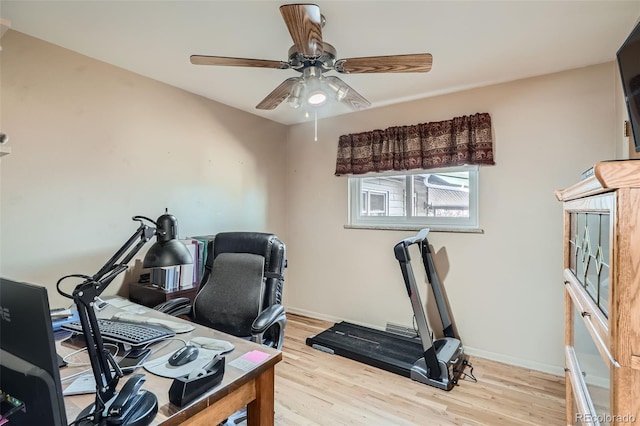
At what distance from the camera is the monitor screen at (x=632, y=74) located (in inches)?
47.0

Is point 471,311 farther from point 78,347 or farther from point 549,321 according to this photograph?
point 78,347

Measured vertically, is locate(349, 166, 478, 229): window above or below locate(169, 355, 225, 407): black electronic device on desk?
above

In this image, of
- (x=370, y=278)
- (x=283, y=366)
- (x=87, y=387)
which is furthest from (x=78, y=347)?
(x=370, y=278)

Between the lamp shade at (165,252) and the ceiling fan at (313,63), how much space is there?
974 millimetres

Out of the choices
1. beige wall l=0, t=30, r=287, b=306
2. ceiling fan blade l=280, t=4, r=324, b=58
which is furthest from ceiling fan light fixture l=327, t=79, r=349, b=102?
beige wall l=0, t=30, r=287, b=306

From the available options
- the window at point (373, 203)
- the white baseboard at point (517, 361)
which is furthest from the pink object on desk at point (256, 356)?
the window at point (373, 203)

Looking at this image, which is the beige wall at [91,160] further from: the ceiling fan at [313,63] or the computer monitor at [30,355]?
the computer monitor at [30,355]

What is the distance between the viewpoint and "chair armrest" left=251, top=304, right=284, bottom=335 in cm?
170

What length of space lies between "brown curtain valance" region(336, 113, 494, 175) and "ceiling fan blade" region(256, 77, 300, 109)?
53.8 inches

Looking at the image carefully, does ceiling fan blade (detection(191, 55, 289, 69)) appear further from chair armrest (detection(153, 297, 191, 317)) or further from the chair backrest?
chair armrest (detection(153, 297, 191, 317))

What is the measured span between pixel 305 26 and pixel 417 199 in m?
2.18

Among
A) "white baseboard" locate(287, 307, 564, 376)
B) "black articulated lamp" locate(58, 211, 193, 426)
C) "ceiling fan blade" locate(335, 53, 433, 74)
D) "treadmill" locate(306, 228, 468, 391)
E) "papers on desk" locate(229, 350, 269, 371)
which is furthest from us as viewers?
"white baseboard" locate(287, 307, 564, 376)

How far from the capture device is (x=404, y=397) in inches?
86.4

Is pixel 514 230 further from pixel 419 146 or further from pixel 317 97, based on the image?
pixel 317 97
